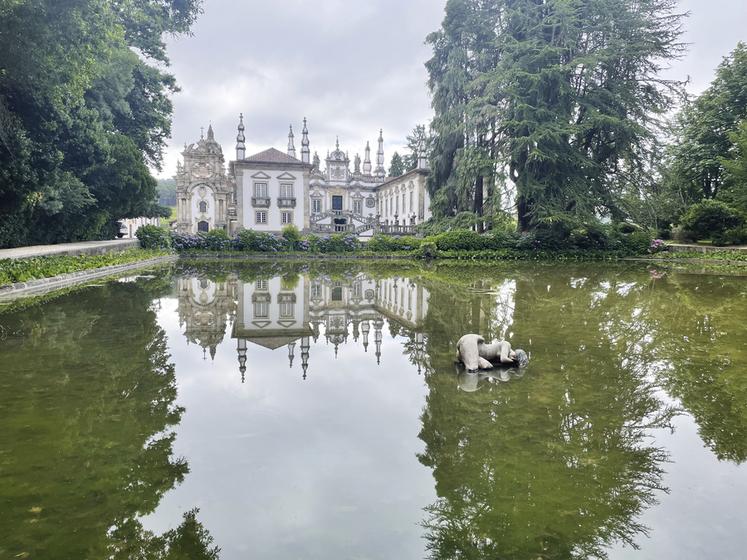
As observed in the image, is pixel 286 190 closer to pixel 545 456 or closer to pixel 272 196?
pixel 272 196

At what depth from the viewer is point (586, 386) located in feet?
16.2

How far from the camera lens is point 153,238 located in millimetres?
26281

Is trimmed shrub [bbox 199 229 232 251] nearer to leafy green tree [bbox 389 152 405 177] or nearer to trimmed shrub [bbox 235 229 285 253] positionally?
trimmed shrub [bbox 235 229 285 253]

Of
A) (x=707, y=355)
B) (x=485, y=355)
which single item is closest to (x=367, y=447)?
(x=485, y=355)

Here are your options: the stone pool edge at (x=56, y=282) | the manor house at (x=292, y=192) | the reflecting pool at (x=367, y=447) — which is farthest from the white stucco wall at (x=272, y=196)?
the reflecting pool at (x=367, y=447)

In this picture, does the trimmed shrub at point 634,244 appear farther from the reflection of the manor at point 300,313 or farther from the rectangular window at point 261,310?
the rectangular window at point 261,310

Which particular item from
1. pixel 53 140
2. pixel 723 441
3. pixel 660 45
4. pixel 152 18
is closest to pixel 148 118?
pixel 152 18

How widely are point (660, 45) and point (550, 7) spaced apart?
5.84m

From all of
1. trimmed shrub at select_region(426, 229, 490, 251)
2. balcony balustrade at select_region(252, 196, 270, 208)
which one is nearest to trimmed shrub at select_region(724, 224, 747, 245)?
trimmed shrub at select_region(426, 229, 490, 251)

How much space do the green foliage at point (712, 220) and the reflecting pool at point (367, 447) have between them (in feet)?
76.7

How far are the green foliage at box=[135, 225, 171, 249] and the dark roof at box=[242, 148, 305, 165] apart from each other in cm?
1533

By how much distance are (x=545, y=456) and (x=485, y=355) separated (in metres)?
2.30

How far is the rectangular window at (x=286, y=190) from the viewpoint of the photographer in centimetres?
4066

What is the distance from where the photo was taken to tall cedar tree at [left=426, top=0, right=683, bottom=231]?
2323 cm
